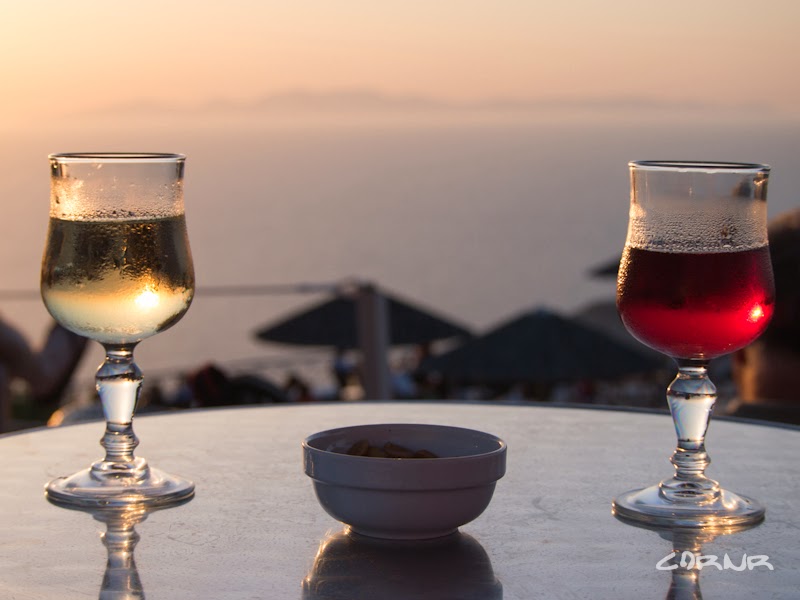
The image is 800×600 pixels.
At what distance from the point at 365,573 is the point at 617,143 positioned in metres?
62.5

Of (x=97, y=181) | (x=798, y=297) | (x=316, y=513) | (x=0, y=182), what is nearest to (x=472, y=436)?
(x=316, y=513)

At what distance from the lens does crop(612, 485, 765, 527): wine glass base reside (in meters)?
1.13

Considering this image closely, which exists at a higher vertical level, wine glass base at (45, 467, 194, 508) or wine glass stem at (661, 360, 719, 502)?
wine glass stem at (661, 360, 719, 502)

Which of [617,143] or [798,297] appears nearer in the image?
[798,297]

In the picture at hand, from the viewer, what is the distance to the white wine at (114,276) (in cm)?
121

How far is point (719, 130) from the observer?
52625mm

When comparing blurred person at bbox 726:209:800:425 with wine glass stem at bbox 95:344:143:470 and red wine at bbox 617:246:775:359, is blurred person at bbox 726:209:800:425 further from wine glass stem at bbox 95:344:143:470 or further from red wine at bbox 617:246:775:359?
wine glass stem at bbox 95:344:143:470

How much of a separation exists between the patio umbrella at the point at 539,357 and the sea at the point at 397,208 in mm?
1940

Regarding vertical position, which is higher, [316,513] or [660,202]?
[660,202]

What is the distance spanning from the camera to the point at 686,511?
1.15 meters

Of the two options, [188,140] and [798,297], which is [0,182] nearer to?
[798,297]

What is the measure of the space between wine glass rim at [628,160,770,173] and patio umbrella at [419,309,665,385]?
32.8ft

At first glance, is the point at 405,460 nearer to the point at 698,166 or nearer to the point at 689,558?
the point at 689,558

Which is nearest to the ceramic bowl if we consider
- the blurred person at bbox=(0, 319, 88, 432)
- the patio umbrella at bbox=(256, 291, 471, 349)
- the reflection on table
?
the reflection on table
